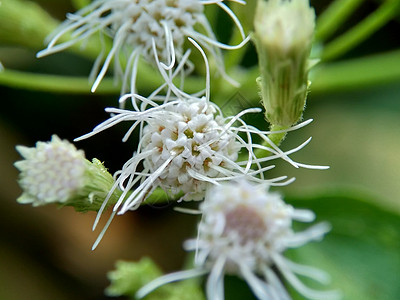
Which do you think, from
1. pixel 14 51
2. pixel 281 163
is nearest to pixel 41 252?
pixel 14 51

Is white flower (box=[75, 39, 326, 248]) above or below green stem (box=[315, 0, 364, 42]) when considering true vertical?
below

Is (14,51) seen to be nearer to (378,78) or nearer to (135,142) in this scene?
(135,142)

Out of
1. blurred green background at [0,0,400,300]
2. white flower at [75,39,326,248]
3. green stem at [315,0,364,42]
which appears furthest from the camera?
blurred green background at [0,0,400,300]

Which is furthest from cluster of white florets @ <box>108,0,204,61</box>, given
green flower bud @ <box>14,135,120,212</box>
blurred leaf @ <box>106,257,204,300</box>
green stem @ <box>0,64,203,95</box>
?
blurred leaf @ <box>106,257,204,300</box>

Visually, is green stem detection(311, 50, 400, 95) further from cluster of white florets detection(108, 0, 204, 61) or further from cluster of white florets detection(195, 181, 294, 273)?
cluster of white florets detection(195, 181, 294, 273)

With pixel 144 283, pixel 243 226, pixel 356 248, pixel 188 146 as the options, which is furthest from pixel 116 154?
pixel 243 226

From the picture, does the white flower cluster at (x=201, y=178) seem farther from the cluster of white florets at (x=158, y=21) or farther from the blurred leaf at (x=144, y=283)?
the blurred leaf at (x=144, y=283)

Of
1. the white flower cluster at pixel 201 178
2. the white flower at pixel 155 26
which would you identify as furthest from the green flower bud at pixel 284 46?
the white flower at pixel 155 26
